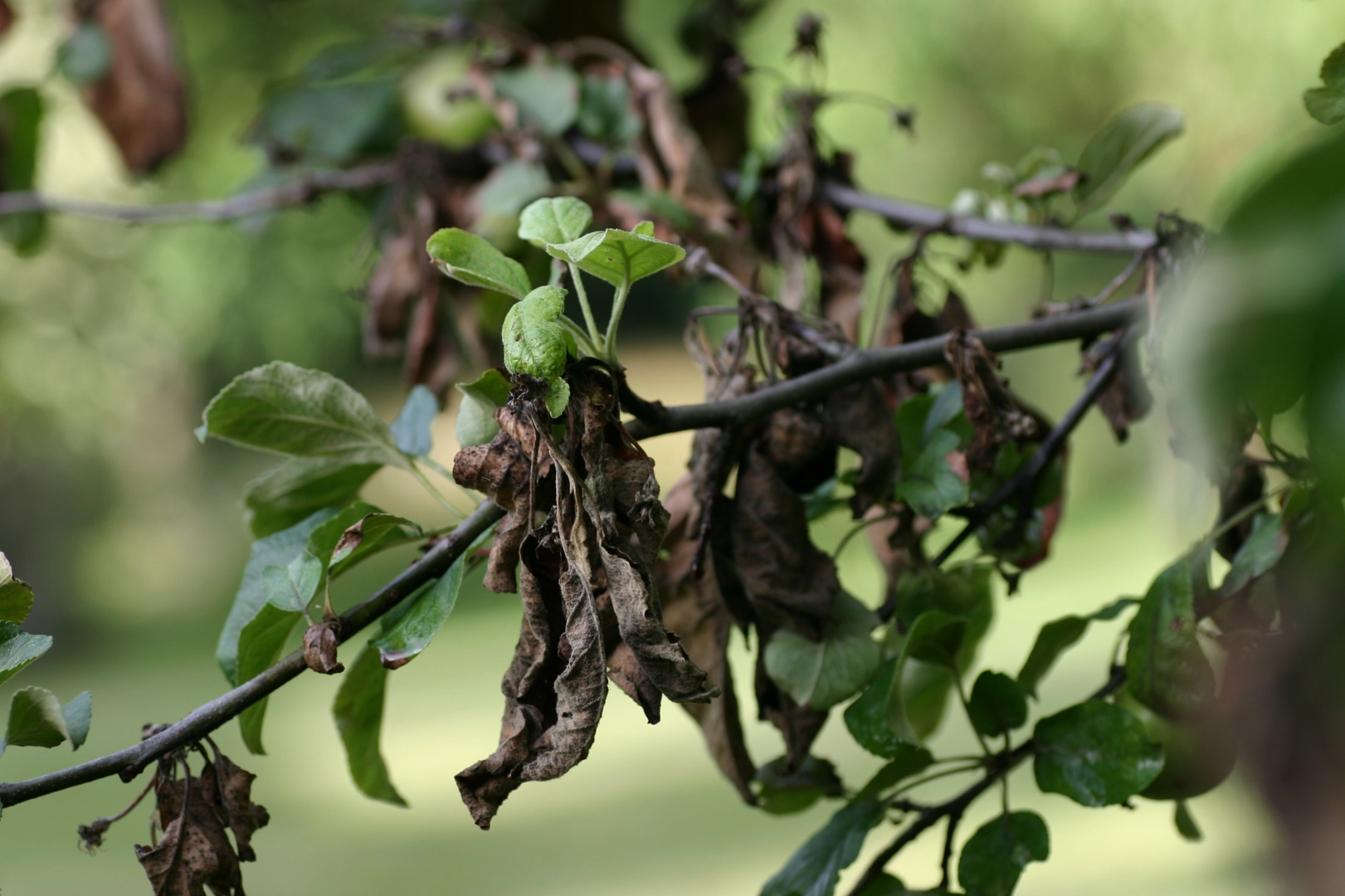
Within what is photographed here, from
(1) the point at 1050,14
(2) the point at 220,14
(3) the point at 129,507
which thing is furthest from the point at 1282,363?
(3) the point at 129,507

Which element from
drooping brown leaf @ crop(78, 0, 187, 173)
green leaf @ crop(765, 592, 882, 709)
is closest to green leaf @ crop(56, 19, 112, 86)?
drooping brown leaf @ crop(78, 0, 187, 173)

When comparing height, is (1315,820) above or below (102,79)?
below

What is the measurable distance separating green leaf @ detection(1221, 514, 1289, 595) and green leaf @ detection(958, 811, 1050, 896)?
78 mm

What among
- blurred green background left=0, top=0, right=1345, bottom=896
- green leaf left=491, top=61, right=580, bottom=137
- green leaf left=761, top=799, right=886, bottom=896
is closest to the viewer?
green leaf left=761, top=799, right=886, bottom=896

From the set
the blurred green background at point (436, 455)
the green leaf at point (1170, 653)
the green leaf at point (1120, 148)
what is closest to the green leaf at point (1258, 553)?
the green leaf at point (1170, 653)

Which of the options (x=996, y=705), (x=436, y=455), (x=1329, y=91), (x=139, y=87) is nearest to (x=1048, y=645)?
(x=996, y=705)

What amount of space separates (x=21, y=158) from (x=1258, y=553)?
0.57 metres

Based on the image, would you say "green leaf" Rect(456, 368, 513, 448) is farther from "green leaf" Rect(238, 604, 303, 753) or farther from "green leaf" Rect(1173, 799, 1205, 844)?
"green leaf" Rect(1173, 799, 1205, 844)

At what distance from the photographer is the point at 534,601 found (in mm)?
185

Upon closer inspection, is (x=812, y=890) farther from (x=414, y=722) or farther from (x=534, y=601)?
(x=414, y=722)

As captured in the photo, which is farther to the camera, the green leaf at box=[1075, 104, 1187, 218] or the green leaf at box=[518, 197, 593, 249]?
the green leaf at box=[1075, 104, 1187, 218]

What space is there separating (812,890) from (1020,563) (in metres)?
0.11

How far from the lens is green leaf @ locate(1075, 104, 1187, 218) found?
0.37m

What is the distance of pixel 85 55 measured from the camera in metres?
0.53
